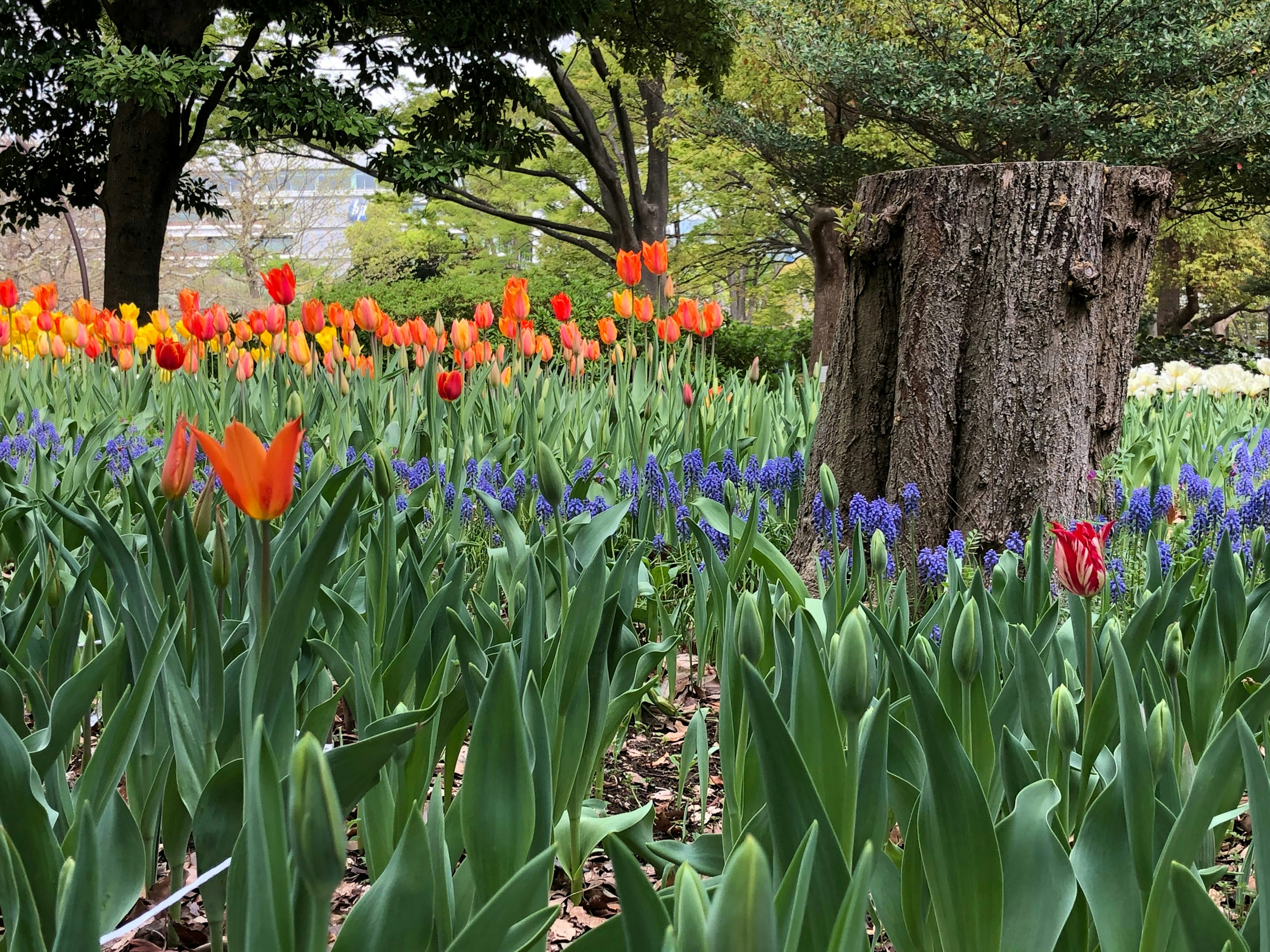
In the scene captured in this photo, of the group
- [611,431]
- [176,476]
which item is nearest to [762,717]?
[176,476]

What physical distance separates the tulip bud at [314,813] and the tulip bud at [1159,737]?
27.4 inches

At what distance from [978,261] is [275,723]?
6.37ft

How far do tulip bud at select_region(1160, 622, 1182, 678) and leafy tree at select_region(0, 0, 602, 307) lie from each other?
9.34 metres

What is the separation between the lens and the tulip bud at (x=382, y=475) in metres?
1.67

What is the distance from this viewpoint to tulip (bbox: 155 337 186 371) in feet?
10.9

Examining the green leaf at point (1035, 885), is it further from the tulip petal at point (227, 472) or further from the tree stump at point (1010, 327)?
the tree stump at point (1010, 327)

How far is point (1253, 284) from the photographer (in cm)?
2367

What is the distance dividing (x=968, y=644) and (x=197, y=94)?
37.9ft

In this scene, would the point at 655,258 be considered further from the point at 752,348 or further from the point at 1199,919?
the point at 752,348

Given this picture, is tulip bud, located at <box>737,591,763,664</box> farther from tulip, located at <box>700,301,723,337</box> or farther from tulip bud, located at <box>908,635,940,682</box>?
tulip, located at <box>700,301,723,337</box>

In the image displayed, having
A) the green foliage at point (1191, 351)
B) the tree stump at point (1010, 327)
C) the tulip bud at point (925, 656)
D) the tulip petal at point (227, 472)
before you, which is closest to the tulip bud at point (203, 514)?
the tulip petal at point (227, 472)

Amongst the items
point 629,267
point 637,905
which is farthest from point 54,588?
point 629,267

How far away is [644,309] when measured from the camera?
422cm

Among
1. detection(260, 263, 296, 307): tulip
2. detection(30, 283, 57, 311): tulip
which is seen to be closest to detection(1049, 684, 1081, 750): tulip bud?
detection(260, 263, 296, 307): tulip
